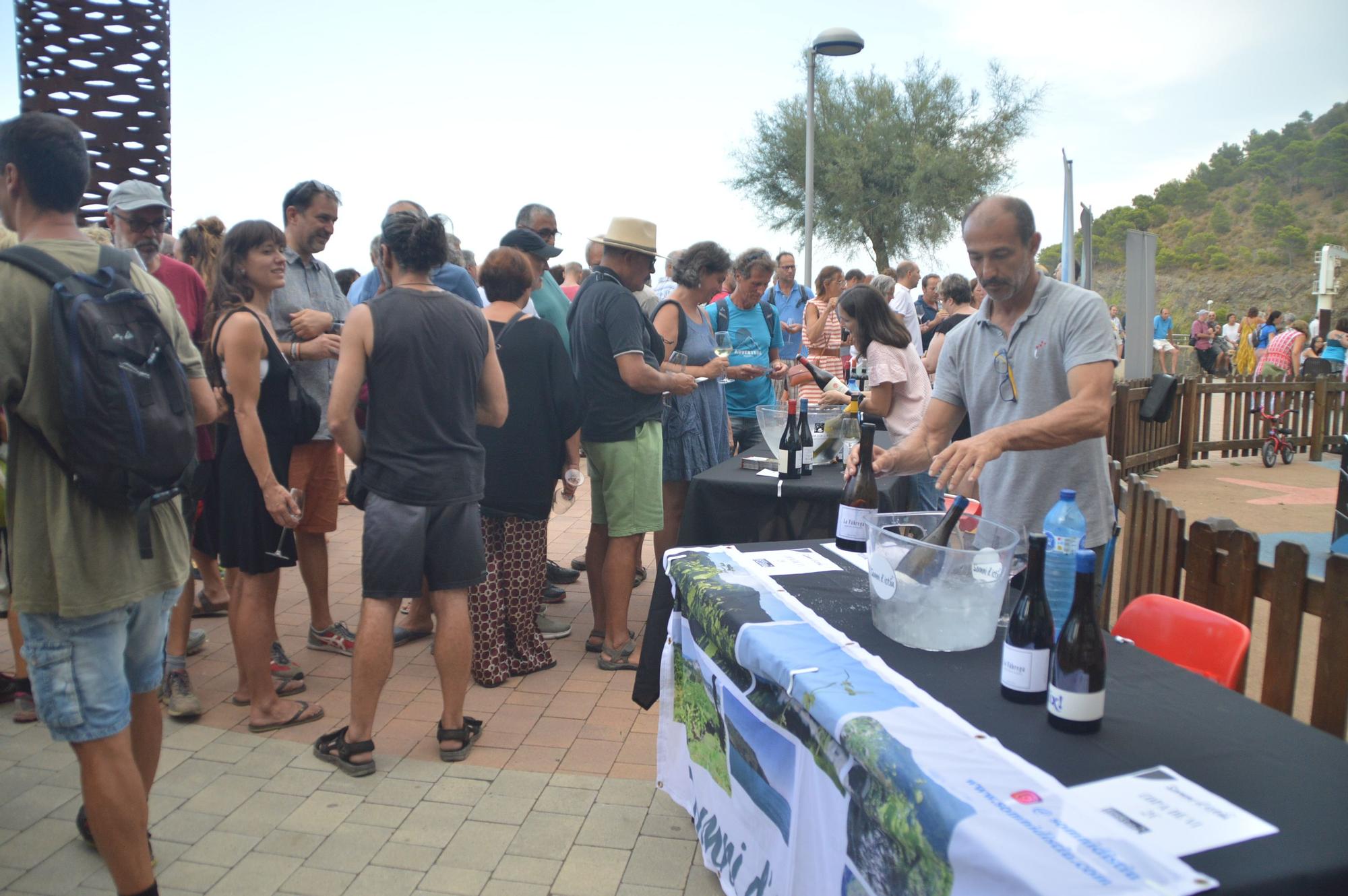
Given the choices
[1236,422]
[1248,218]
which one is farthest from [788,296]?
[1248,218]

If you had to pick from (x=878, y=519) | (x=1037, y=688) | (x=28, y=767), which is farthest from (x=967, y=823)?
(x=28, y=767)

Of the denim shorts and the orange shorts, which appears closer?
the denim shorts

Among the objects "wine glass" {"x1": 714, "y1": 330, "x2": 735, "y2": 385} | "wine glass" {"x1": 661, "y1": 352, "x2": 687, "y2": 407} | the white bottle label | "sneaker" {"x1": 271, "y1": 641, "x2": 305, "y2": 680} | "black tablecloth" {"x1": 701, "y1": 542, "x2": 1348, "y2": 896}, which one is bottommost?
"sneaker" {"x1": 271, "y1": 641, "x2": 305, "y2": 680}

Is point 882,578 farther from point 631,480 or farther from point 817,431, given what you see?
point 631,480

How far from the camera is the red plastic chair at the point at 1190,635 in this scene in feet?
6.55

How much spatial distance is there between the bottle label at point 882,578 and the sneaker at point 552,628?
2859 millimetres

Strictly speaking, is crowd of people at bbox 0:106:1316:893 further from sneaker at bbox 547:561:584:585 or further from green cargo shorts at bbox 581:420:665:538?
sneaker at bbox 547:561:584:585

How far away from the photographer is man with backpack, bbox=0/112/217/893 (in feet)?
6.56

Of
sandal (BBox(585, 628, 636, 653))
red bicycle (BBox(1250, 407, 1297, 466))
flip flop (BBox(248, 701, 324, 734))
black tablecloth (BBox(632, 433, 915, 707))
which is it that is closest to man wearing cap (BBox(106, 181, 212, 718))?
flip flop (BBox(248, 701, 324, 734))

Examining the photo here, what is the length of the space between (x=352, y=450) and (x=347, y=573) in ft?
9.24

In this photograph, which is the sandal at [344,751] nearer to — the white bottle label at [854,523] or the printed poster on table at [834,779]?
the printed poster on table at [834,779]

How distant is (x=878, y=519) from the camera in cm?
213

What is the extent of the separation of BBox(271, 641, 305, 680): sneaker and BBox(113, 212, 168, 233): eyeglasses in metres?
1.82

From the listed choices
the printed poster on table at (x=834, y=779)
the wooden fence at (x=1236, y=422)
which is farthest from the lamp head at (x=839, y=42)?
the printed poster on table at (x=834, y=779)
